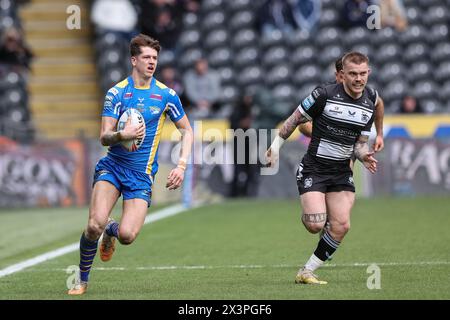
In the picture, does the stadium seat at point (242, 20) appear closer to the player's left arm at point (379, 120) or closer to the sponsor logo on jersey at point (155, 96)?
the player's left arm at point (379, 120)

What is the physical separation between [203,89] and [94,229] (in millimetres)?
13612

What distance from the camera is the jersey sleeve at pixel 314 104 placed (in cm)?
950

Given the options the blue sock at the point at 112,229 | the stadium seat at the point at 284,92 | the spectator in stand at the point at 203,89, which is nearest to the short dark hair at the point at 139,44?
the blue sock at the point at 112,229

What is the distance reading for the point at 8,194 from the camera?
2034cm

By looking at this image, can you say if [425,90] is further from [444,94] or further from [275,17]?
[275,17]

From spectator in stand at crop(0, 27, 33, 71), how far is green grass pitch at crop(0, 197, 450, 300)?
4.48 meters

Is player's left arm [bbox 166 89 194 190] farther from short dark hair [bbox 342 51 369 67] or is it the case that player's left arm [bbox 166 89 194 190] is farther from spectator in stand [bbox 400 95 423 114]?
spectator in stand [bbox 400 95 423 114]

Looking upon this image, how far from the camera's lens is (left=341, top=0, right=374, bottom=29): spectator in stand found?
2414 centimetres

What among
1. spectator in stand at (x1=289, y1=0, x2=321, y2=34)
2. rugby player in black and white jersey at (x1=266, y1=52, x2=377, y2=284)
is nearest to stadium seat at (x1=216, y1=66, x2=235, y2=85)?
spectator in stand at (x1=289, y1=0, x2=321, y2=34)

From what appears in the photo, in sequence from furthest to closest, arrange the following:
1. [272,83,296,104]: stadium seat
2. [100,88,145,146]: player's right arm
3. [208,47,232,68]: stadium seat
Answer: [208,47,232,68]: stadium seat
[272,83,296,104]: stadium seat
[100,88,145,146]: player's right arm

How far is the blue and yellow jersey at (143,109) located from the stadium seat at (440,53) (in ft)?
53.7

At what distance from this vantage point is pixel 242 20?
2502 centimetres

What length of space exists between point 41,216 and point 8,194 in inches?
78.7
